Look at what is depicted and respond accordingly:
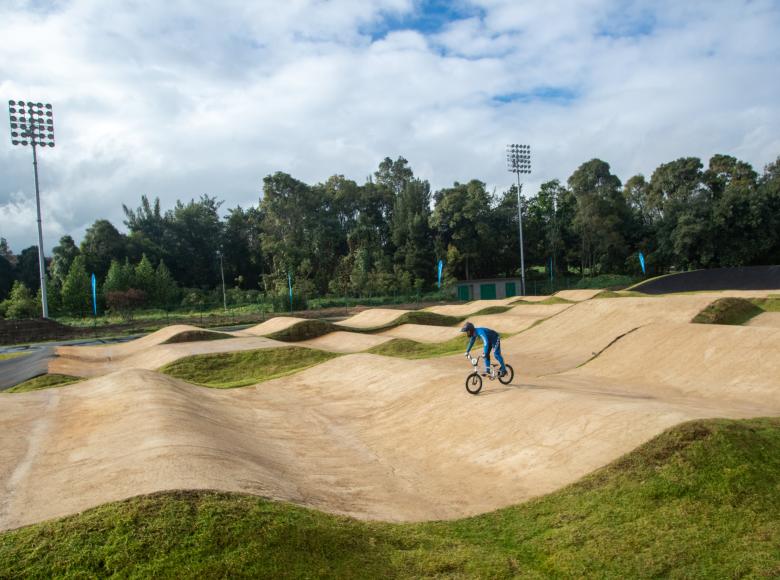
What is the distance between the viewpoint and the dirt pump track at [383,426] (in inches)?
292

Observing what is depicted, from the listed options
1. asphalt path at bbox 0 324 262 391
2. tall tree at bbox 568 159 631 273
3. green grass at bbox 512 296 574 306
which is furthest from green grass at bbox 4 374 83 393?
tall tree at bbox 568 159 631 273

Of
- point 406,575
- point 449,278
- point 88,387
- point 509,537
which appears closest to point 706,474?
point 509,537

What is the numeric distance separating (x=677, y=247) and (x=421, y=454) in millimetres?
50867

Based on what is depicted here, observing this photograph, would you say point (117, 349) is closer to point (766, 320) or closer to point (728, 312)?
point (728, 312)

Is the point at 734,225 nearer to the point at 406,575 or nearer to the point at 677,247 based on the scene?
the point at 677,247

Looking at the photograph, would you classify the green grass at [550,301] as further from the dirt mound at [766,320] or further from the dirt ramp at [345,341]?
the dirt mound at [766,320]

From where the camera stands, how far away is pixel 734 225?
51656 millimetres

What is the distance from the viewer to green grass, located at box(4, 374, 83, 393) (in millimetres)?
17297

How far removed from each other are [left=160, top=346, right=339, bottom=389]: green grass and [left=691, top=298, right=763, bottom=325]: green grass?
13628 millimetres

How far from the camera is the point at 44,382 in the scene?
17.9 m

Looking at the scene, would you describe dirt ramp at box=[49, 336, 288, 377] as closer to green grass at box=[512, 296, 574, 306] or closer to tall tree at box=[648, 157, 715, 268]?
green grass at box=[512, 296, 574, 306]

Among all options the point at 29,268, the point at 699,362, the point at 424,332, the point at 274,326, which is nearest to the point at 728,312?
the point at 699,362

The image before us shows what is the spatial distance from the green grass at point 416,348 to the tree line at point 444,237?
3114cm

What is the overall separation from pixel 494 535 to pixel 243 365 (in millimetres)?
16165
